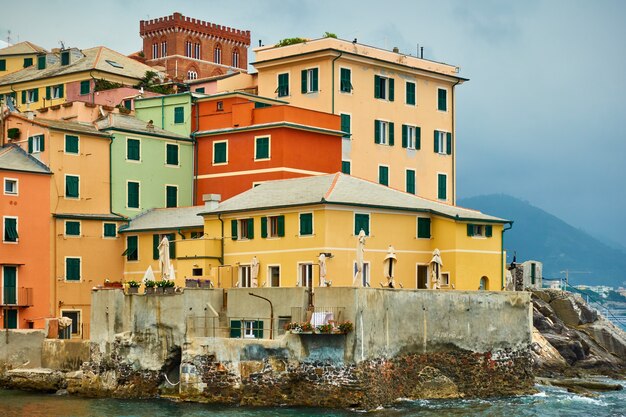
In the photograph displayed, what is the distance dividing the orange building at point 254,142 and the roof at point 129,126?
1.85 meters

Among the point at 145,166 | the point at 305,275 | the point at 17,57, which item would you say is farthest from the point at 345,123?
the point at 17,57

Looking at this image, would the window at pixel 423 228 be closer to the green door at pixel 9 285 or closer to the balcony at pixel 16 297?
the balcony at pixel 16 297

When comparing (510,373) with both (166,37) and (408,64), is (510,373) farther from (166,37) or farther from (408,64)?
(166,37)

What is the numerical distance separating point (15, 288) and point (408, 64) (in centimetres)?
3005

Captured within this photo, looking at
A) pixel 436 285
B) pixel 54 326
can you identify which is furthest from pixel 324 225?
pixel 54 326

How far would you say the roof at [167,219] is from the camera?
73.6m

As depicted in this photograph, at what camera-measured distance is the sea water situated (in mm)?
56094

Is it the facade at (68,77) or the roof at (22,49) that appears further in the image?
the roof at (22,49)

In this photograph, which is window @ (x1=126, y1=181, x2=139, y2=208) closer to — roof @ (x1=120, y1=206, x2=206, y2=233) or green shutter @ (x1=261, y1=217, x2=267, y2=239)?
roof @ (x1=120, y1=206, x2=206, y2=233)

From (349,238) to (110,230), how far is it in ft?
60.0

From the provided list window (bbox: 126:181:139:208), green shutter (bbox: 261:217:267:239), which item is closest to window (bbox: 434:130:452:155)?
window (bbox: 126:181:139:208)

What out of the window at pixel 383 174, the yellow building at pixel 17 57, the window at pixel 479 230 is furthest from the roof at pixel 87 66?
the window at pixel 479 230

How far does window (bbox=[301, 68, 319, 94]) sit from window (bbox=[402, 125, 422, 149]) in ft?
22.9

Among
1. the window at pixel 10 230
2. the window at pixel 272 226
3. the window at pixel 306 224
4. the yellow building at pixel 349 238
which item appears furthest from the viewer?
the window at pixel 10 230
